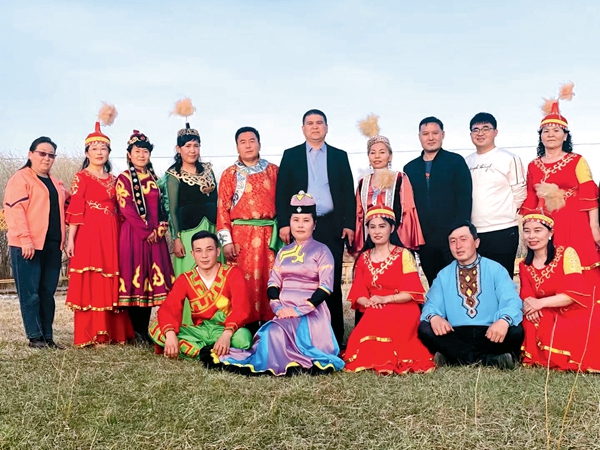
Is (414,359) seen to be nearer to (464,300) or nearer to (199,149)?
(464,300)

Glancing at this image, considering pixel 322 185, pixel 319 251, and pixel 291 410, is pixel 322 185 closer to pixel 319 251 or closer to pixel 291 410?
pixel 319 251

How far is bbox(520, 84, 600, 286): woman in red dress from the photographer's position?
181 inches

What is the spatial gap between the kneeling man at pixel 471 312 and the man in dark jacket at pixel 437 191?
550 millimetres

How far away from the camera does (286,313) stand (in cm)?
437

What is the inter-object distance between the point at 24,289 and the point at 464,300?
3.51 metres

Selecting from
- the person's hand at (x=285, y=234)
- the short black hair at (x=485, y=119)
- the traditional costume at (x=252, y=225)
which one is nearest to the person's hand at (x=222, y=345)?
the traditional costume at (x=252, y=225)

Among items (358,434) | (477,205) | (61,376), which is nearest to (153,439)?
(358,434)

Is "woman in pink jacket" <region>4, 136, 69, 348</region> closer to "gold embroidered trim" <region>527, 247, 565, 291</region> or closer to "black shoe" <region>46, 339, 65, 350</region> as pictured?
"black shoe" <region>46, 339, 65, 350</region>

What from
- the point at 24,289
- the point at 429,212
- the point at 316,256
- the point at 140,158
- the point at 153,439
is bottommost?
the point at 153,439

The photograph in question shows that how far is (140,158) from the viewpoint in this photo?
5.25m

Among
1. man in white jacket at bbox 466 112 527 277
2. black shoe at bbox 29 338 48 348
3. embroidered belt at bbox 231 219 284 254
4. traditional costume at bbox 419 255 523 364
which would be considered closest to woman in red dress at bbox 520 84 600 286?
man in white jacket at bbox 466 112 527 277

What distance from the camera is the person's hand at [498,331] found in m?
4.12

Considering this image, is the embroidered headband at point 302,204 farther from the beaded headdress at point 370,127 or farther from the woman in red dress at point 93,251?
the woman in red dress at point 93,251

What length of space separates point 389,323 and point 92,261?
97.8 inches
